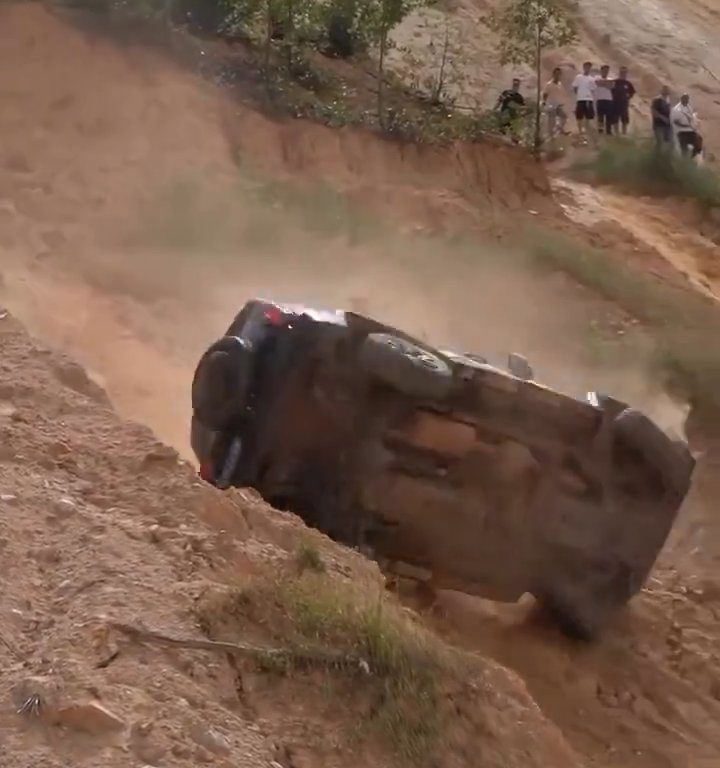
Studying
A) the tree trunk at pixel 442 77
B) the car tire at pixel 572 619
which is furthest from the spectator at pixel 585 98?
the car tire at pixel 572 619

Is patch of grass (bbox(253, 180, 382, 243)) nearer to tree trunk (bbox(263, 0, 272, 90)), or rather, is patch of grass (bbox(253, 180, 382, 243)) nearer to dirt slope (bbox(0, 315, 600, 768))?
tree trunk (bbox(263, 0, 272, 90))

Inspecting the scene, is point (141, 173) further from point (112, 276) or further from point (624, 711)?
point (624, 711)

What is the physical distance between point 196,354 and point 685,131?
9377mm

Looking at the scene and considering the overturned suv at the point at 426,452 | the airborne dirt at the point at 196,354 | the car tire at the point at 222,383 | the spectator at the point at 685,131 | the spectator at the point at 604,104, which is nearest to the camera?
the airborne dirt at the point at 196,354

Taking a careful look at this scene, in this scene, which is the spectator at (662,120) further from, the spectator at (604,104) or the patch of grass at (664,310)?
the patch of grass at (664,310)

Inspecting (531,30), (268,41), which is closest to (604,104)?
(531,30)

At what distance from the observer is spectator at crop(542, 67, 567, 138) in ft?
51.9

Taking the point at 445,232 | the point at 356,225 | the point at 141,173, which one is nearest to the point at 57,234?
the point at 141,173

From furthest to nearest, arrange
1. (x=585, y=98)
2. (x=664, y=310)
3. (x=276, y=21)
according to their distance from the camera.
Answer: (x=585, y=98) < (x=276, y=21) < (x=664, y=310)

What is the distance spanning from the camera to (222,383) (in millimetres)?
4988

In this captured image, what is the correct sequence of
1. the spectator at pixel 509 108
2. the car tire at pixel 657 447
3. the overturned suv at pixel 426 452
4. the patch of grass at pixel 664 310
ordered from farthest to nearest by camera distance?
the spectator at pixel 509 108, the patch of grass at pixel 664 310, the car tire at pixel 657 447, the overturned suv at pixel 426 452

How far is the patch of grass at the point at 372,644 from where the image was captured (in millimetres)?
3346

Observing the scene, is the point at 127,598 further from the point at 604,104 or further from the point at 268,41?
the point at 604,104

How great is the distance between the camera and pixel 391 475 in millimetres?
5199
